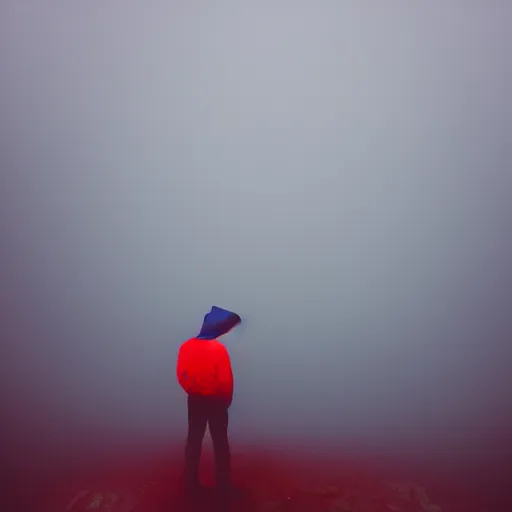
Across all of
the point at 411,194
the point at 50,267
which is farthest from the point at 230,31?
the point at 50,267

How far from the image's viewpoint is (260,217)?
1464 mm

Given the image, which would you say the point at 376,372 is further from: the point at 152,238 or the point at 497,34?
the point at 497,34

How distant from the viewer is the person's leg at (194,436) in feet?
4.72

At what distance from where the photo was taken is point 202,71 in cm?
143

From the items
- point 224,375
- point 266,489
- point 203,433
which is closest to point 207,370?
point 224,375

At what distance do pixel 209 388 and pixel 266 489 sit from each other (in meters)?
0.40

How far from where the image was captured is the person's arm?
142cm

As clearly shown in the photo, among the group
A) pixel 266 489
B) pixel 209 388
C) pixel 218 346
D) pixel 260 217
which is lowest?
pixel 266 489

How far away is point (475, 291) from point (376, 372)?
0.44 m

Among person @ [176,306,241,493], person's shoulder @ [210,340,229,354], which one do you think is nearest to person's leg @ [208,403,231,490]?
person @ [176,306,241,493]

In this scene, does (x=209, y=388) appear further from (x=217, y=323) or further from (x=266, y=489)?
(x=266, y=489)

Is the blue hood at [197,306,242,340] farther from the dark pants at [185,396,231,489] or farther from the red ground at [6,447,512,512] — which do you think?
the red ground at [6,447,512,512]

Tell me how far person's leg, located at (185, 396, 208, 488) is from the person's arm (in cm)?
7

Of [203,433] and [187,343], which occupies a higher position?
[187,343]
